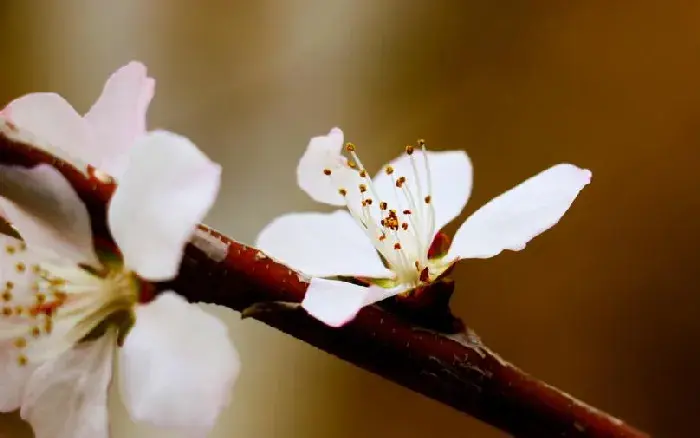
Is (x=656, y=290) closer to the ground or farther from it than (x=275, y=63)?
closer to the ground

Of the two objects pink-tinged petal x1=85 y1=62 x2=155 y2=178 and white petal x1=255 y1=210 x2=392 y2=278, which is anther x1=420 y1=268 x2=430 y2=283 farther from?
pink-tinged petal x1=85 y1=62 x2=155 y2=178

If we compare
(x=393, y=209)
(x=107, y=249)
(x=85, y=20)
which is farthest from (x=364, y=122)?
(x=107, y=249)

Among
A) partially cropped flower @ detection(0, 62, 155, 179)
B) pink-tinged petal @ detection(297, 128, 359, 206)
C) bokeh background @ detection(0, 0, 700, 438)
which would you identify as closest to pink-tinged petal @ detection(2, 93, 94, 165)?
partially cropped flower @ detection(0, 62, 155, 179)

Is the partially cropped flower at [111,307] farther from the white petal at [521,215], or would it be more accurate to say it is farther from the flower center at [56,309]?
the white petal at [521,215]

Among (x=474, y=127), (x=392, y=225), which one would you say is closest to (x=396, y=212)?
(x=392, y=225)

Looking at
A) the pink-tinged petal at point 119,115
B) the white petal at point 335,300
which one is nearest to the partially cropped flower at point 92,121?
the pink-tinged petal at point 119,115

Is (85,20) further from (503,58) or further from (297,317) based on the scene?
(297,317)

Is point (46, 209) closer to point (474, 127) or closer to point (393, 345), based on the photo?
point (393, 345)
